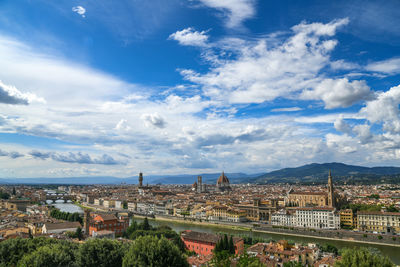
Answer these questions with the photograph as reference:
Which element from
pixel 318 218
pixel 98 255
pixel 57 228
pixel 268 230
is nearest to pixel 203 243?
pixel 98 255

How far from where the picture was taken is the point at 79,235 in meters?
23.5

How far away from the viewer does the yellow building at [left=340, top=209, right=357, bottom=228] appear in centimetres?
3447

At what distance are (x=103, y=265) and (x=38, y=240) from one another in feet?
16.8

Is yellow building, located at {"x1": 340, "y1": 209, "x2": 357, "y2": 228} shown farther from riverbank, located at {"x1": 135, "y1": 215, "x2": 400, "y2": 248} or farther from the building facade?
the building facade

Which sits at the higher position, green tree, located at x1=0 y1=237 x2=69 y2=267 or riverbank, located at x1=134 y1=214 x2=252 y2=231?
green tree, located at x1=0 y1=237 x2=69 y2=267

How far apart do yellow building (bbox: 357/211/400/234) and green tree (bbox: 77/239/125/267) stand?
27736mm

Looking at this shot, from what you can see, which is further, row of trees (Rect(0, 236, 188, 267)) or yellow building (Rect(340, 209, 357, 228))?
yellow building (Rect(340, 209, 357, 228))

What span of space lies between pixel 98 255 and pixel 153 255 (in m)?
3.26

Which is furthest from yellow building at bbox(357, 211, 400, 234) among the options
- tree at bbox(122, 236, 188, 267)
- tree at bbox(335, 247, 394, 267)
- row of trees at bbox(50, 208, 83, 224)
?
row of trees at bbox(50, 208, 83, 224)

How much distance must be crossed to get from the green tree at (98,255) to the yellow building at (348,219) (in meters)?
29.0

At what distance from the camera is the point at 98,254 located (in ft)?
44.6

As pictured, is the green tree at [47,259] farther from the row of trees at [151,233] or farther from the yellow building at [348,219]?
the yellow building at [348,219]

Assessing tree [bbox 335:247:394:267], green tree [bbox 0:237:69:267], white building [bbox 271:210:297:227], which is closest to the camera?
tree [bbox 335:247:394:267]

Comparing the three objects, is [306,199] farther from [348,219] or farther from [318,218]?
[318,218]
